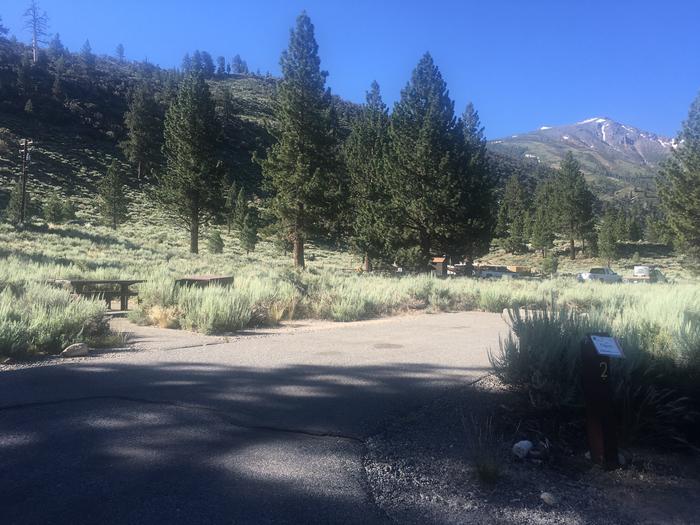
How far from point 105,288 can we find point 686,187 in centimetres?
3734

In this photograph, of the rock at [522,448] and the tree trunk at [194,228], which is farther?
the tree trunk at [194,228]

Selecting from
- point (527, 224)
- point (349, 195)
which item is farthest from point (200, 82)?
point (527, 224)

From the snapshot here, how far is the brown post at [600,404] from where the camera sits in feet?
12.9

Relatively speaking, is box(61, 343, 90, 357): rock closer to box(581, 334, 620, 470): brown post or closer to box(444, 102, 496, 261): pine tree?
box(581, 334, 620, 470): brown post

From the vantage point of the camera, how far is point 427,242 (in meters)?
29.2

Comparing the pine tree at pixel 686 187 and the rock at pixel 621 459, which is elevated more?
the pine tree at pixel 686 187

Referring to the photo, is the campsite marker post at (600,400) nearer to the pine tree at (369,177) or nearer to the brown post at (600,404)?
the brown post at (600,404)

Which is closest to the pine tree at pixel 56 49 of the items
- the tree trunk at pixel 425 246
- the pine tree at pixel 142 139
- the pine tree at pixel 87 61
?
the pine tree at pixel 87 61

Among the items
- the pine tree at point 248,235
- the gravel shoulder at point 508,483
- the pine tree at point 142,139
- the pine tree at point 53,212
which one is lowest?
the gravel shoulder at point 508,483

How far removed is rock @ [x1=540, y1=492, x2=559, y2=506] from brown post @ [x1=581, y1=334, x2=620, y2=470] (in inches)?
28.2

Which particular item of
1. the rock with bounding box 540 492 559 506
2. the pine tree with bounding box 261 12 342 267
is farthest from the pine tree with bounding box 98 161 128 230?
the rock with bounding box 540 492 559 506

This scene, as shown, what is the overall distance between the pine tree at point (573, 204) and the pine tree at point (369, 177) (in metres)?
30.2

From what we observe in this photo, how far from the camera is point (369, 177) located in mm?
35250

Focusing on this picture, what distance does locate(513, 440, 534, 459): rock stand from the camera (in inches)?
163
